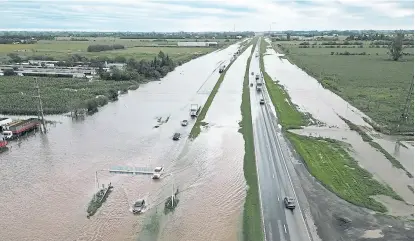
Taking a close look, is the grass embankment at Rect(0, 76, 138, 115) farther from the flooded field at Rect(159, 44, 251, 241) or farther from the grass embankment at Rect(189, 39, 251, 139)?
the flooded field at Rect(159, 44, 251, 241)

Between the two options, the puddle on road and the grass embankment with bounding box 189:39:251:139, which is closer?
the puddle on road

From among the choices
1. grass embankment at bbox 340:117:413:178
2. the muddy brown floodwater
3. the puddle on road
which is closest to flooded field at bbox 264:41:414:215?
the muddy brown floodwater

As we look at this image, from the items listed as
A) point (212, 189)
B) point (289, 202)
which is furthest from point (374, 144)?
point (212, 189)

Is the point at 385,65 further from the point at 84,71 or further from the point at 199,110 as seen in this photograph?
the point at 84,71

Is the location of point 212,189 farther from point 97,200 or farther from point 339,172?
point 339,172

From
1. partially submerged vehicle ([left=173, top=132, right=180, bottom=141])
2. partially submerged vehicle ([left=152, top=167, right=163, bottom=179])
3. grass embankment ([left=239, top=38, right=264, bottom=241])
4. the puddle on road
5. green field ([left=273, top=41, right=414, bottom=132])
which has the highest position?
green field ([left=273, top=41, right=414, bottom=132])

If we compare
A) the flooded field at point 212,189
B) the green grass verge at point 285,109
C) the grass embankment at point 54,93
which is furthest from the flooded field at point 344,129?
the grass embankment at point 54,93

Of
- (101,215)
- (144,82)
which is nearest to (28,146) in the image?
(101,215)
